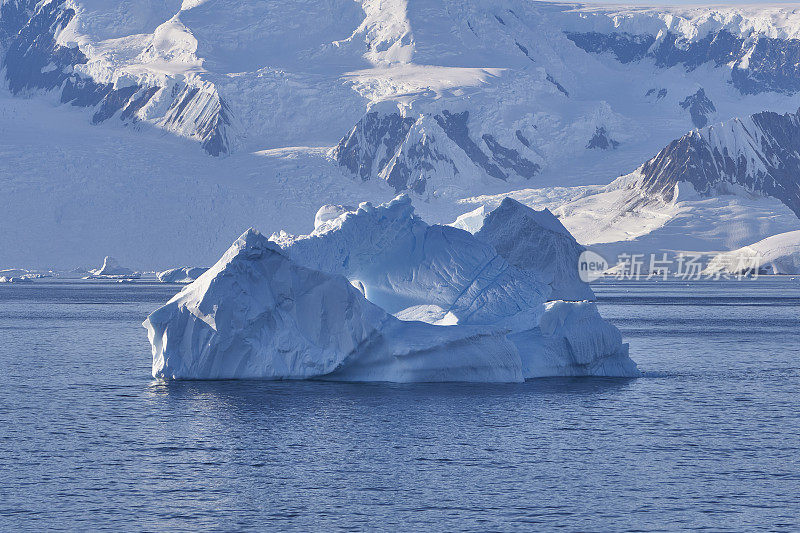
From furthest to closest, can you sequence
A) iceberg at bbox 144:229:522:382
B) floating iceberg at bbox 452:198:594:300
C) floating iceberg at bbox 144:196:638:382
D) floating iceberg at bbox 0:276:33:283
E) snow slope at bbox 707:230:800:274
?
snow slope at bbox 707:230:800:274 < floating iceberg at bbox 0:276:33:283 < floating iceberg at bbox 452:198:594:300 < floating iceberg at bbox 144:196:638:382 < iceberg at bbox 144:229:522:382

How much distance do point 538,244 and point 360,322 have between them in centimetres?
3583

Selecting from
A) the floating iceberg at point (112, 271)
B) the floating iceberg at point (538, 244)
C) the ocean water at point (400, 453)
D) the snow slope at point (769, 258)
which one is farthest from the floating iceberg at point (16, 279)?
the ocean water at point (400, 453)

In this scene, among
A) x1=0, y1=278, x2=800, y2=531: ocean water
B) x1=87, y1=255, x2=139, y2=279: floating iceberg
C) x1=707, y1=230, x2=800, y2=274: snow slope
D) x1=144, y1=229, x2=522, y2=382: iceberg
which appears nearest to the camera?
x1=0, y1=278, x2=800, y2=531: ocean water

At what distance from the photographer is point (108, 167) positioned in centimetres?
16612

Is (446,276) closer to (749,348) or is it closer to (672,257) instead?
(749,348)

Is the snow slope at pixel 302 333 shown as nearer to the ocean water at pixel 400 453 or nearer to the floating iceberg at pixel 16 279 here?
the ocean water at pixel 400 453

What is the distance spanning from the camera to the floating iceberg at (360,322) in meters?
38.1

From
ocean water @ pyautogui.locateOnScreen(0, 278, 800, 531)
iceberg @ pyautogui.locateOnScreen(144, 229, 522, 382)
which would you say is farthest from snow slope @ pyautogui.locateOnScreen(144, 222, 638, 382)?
ocean water @ pyautogui.locateOnScreen(0, 278, 800, 531)

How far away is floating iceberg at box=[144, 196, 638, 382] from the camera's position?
3809 cm

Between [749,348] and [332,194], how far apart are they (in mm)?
121792

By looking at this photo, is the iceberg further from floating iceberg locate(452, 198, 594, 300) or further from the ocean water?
floating iceberg locate(452, 198, 594, 300)

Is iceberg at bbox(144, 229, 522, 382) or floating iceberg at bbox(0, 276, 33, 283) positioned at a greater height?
iceberg at bbox(144, 229, 522, 382)

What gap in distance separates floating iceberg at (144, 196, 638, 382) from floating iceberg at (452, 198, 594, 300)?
27.2 m

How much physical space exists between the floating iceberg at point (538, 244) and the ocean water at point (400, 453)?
23.2m
